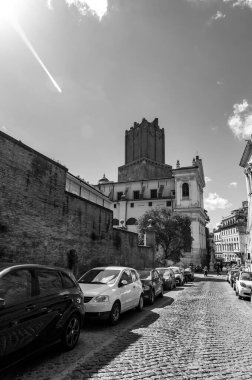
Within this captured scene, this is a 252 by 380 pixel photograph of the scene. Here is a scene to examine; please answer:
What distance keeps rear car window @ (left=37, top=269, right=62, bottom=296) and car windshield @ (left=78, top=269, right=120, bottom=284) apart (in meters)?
3.17

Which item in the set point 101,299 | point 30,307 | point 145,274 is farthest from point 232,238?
point 30,307

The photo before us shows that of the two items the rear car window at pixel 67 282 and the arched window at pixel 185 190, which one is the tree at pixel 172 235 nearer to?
the arched window at pixel 185 190

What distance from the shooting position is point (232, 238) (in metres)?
100

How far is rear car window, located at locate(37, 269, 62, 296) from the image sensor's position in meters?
4.65

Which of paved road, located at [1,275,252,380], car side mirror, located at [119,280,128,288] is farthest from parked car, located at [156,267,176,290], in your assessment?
car side mirror, located at [119,280,128,288]

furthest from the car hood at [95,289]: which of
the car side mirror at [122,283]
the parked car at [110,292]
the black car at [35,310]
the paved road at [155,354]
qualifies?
the black car at [35,310]

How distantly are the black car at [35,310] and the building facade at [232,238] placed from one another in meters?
86.6

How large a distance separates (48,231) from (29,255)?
1.38 metres

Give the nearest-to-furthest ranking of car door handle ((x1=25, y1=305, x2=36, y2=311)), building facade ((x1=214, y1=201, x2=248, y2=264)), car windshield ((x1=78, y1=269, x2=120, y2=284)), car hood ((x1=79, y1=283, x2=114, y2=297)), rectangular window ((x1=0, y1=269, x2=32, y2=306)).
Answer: rectangular window ((x1=0, y1=269, x2=32, y2=306)) < car door handle ((x1=25, y1=305, x2=36, y2=311)) < car hood ((x1=79, y1=283, x2=114, y2=297)) < car windshield ((x1=78, y1=269, x2=120, y2=284)) < building facade ((x1=214, y1=201, x2=248, y2=264))

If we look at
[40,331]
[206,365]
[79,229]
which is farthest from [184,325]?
[79,229]

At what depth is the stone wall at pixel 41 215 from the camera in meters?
9.27

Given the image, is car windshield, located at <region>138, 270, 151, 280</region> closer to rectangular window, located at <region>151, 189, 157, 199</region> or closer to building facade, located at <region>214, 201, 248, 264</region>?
rectangular window, located at <region>151, 189, 157, 199</region>

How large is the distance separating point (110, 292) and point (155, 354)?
104 inches

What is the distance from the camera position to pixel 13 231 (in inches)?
370
